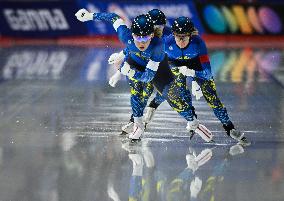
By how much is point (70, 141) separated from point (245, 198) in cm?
290

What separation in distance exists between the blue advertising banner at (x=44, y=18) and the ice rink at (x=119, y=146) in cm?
590

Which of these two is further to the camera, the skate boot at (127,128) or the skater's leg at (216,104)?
the skate boot at (127,128)

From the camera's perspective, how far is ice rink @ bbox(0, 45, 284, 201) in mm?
5992

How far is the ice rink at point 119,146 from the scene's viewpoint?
19.7 ft

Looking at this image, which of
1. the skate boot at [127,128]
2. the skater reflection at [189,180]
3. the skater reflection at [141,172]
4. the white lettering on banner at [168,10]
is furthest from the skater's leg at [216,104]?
the white lettering on banner at [168,10]

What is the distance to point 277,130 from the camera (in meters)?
8.39

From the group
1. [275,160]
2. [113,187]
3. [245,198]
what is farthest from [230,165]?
[113,187]

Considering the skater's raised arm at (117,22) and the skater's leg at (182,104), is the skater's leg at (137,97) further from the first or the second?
the skater's raised arm at (117,22)

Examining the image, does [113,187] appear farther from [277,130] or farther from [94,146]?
[277,130]

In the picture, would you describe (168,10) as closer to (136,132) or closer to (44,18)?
(44,18)

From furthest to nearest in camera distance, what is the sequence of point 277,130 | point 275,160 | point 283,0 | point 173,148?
point 283,0 → point 277,130 → point 173,148 → point 275,160

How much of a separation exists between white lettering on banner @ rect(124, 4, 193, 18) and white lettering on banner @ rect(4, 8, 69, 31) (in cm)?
216

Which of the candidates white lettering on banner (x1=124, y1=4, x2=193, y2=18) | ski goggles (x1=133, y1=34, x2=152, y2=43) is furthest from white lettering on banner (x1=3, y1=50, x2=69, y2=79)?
ski goggles (x1=133, y1=34, x2=152, y2=43)

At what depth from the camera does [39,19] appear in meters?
18.7
